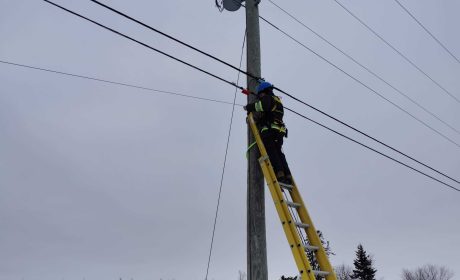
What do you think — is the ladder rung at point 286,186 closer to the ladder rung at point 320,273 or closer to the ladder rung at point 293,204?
the ladder rung at point 293,204

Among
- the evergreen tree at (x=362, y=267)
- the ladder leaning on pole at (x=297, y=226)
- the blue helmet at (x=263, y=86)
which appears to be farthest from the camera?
the evergreen tree at (x=362, y=267)

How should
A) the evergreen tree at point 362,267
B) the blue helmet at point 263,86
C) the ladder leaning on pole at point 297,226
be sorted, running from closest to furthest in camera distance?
the ladder leaning on pole at point 297,226 → the blue helmet at point 263,86 → the evergreen tree at point 362,267

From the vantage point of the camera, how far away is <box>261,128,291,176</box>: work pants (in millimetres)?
5887

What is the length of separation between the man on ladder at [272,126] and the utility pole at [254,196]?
7.4 inches

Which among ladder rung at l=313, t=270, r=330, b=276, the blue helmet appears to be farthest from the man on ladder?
ladder rung at l=313, t=270, r=330, b=276

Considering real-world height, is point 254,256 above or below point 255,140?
below

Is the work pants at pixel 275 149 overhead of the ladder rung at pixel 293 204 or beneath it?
overhead

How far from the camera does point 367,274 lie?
38.1 meters

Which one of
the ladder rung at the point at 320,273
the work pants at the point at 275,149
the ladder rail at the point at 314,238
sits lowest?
the ladder rung at the point at 320,273

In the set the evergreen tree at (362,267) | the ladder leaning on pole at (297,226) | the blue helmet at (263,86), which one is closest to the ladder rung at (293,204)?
the ladder leaning on pole at (297,226)

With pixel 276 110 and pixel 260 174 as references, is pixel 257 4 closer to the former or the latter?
pixel 276 110

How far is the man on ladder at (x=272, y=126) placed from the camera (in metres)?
5.92

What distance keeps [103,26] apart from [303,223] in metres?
3.74

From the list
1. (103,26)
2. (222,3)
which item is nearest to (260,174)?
(103,26)
